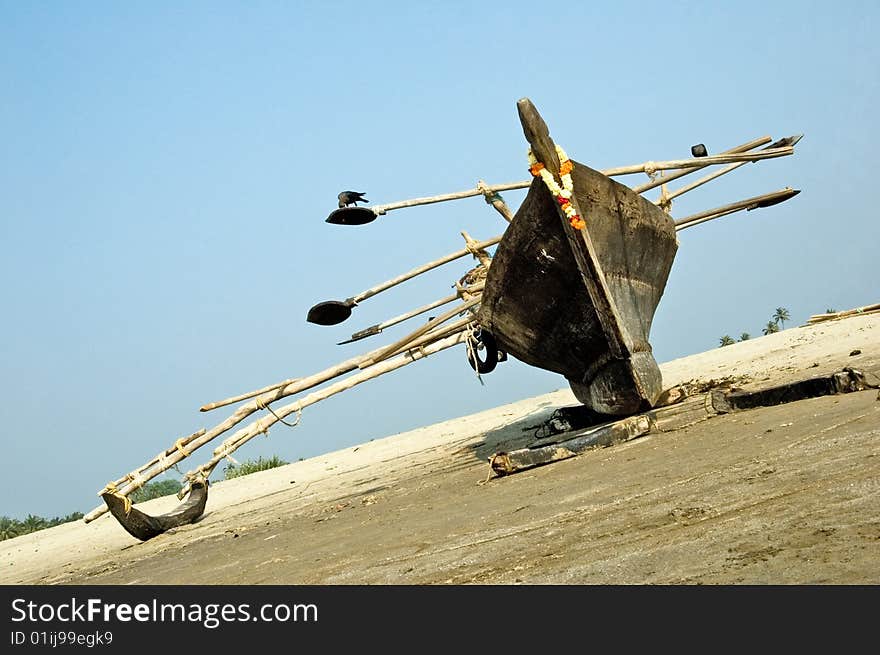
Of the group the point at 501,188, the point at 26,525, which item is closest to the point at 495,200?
the point at 501,188

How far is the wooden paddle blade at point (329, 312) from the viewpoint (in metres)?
9.07

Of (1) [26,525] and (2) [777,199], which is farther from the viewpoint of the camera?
(1) [26,525]

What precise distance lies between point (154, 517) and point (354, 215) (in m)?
3.92

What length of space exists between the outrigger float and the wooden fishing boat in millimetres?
11

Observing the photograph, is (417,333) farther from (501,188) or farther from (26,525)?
(26,525)

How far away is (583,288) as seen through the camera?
22.0 ft

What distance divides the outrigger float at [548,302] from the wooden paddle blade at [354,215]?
0.04 feet

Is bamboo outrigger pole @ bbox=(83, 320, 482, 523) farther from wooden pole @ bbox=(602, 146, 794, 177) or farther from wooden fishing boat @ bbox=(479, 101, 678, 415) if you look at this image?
wooden pole @ bbox=(602, 146, 794, 177)

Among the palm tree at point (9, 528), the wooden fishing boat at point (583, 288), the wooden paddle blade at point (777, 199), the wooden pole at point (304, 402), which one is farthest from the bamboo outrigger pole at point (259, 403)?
the palm tree at point (9, 528)

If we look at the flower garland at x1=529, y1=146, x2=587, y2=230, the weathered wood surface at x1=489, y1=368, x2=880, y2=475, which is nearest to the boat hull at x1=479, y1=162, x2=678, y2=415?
the flower garland at x1=529, y1=146, x2=587, y2=230

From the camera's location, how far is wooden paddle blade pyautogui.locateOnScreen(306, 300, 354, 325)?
29.8ft

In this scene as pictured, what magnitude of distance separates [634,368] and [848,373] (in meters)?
1.77
